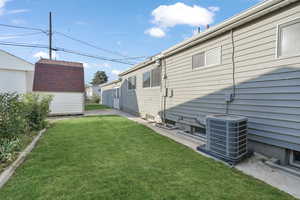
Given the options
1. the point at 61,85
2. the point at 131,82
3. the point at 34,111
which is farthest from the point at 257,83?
the point at 61,85

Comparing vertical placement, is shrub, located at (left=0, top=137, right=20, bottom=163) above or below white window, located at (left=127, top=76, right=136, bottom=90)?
below

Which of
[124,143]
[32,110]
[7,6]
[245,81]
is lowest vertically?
[124,143]

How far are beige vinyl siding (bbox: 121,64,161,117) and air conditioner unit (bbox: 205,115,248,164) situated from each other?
4548 mm

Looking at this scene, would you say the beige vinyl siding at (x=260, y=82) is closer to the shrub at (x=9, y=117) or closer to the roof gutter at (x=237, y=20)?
the roof gutter at (x=237, y=20)

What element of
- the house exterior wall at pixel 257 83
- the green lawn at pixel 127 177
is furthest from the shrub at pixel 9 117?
the house exterior wall at pixel 257 83

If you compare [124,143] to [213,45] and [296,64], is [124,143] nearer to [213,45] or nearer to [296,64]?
[213,45]

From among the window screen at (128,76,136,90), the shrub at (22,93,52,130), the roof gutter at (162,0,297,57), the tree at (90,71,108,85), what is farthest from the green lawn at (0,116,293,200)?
the tree at (90,71,108,85)

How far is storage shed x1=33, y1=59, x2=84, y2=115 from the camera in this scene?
440 inches

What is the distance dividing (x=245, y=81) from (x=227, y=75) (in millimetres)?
577

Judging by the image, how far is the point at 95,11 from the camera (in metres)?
12.6

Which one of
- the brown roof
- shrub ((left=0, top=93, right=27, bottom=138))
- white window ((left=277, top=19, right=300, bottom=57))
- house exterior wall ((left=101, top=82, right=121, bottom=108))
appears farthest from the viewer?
house exterior wall ((left=101, top=82, right=121, bottom=108))

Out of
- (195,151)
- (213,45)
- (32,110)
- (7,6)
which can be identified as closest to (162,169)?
(195,151)

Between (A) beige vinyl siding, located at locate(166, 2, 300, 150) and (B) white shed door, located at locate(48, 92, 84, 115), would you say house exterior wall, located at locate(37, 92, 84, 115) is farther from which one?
(A) beige vinyl siding, located at locate(166, 2, 300, 150)

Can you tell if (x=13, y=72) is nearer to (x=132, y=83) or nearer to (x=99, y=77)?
(x=132, y=83)
